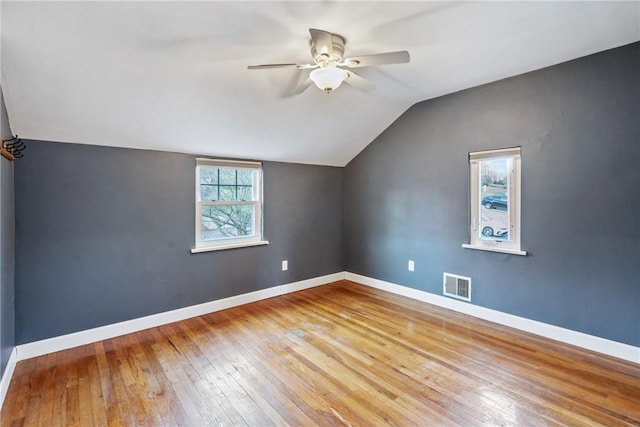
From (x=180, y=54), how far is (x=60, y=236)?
1.88 metres

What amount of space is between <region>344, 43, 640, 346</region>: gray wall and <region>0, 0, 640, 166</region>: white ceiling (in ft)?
0.93

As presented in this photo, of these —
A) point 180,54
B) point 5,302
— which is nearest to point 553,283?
point 180,54

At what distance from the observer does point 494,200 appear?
127 inches

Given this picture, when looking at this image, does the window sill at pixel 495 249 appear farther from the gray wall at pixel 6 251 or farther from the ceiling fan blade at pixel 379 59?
the gray wall at pixel 6 251

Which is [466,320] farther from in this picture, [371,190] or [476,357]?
[371,190]

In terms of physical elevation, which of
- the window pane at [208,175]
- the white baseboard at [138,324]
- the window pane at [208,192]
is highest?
the window pane at [208,175]

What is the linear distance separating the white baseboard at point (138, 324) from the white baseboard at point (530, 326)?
1.52m

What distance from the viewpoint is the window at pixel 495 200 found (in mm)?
3049

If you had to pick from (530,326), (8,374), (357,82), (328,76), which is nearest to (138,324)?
(8,374)

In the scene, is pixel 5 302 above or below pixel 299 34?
below

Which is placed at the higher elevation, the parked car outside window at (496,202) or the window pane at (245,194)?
the window pane at (245,194)

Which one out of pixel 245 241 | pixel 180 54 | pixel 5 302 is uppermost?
pixel 180 54

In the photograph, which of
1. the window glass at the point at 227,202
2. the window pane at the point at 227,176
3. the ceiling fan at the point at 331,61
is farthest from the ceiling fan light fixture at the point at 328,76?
the window pane at the point at 227,176

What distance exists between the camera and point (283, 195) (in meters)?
4.14
